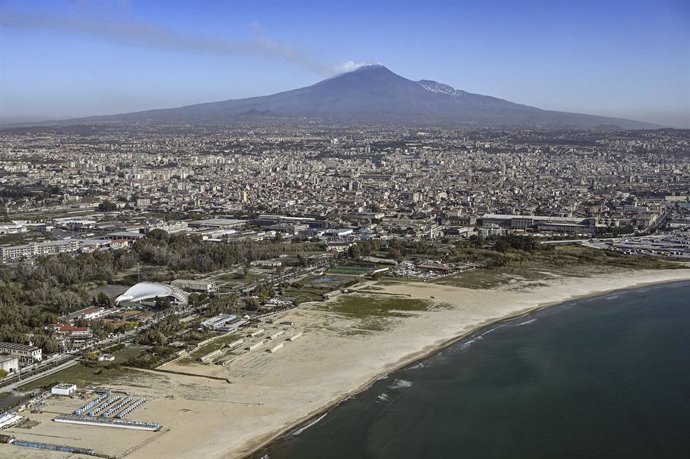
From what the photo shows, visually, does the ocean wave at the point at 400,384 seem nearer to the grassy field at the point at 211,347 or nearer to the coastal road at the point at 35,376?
the grassy field at the point at 211,347

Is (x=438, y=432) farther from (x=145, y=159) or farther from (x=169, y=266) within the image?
(x=145, y=159)

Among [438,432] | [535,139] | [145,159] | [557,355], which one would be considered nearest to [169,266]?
[557,355]

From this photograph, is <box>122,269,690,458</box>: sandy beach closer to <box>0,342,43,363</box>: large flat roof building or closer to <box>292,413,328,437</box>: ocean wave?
<box>292,413,328,437</box>: ocean wave

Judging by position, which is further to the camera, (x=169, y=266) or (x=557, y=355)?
(x=169, y=266)

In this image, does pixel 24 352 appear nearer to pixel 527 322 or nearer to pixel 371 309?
pixel 371 309

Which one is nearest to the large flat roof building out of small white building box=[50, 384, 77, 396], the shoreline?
small white building box=[50, 384, 77, 396]
